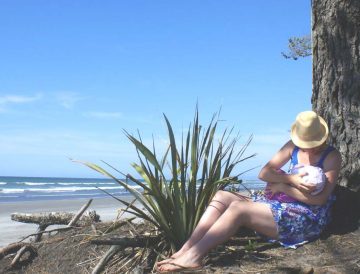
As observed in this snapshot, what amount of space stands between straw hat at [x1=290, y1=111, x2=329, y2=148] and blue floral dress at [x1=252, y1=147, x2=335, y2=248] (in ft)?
0.39

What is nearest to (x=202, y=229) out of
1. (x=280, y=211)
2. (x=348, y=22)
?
(x=280, y=211)

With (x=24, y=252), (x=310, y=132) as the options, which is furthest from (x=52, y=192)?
(x=310, y=132)

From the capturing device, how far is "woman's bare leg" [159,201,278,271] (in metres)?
3.92

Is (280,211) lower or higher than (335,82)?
lower

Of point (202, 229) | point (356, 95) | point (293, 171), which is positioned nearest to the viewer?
point (202, 229)

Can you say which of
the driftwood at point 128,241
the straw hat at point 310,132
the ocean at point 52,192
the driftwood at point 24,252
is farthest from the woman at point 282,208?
the ocean at point 52,192

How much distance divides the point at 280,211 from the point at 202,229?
658 mm

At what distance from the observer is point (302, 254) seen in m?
4.17

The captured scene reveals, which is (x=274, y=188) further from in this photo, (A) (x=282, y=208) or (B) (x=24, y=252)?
(B) (x=24, y=252)

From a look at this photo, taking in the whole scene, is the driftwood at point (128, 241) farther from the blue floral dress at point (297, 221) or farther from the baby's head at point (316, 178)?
the baby's head at point (316, 178)

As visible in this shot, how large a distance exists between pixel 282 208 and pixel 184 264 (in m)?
0.93

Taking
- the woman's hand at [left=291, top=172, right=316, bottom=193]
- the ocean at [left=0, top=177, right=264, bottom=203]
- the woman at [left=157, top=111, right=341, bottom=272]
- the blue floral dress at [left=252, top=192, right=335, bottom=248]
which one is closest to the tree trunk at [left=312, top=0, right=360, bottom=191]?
the woman at [left=157, top=111, right=341, bottom=272]

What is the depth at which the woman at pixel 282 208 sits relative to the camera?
13.1 feet

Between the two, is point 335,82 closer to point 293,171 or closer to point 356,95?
point 356,95
